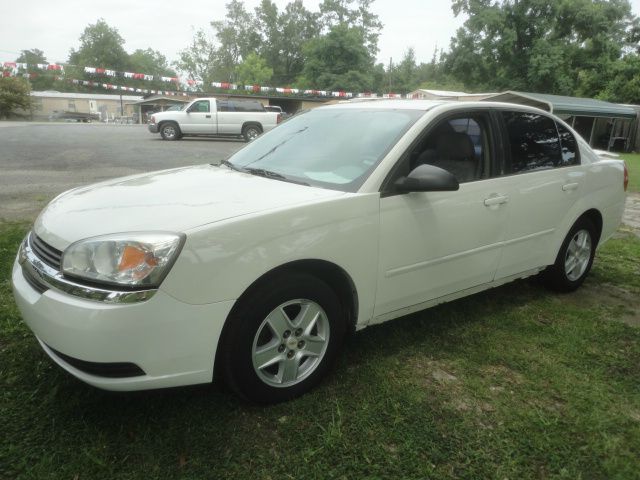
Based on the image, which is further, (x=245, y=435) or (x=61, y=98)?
(x=61, y=98)

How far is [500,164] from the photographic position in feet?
10.6

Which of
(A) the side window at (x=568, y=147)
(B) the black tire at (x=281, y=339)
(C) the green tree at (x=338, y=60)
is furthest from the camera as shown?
(C) the green tree at (x=338, y=60)

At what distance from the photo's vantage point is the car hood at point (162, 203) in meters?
2.07

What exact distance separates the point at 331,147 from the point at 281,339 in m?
1.24

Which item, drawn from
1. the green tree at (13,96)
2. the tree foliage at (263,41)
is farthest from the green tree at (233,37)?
the green tree at (13,96)

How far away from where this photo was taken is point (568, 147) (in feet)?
12.5

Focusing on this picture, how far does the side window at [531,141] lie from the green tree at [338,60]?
58.7 meters

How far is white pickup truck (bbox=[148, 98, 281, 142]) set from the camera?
18688 mm

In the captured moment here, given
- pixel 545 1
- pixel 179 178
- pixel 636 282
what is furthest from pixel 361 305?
pixel 545 1

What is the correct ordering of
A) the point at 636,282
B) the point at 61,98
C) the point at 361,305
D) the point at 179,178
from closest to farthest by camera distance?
the point at 361,305, the point at 179,178, the point at 636,282, the point at 61,98

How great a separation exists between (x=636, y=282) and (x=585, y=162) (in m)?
1.44

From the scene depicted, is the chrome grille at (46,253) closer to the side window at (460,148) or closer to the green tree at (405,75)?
the side window at (460,148)

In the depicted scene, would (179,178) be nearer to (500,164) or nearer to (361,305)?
(361,305)

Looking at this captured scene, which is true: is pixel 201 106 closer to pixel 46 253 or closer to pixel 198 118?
pixel 198 118
